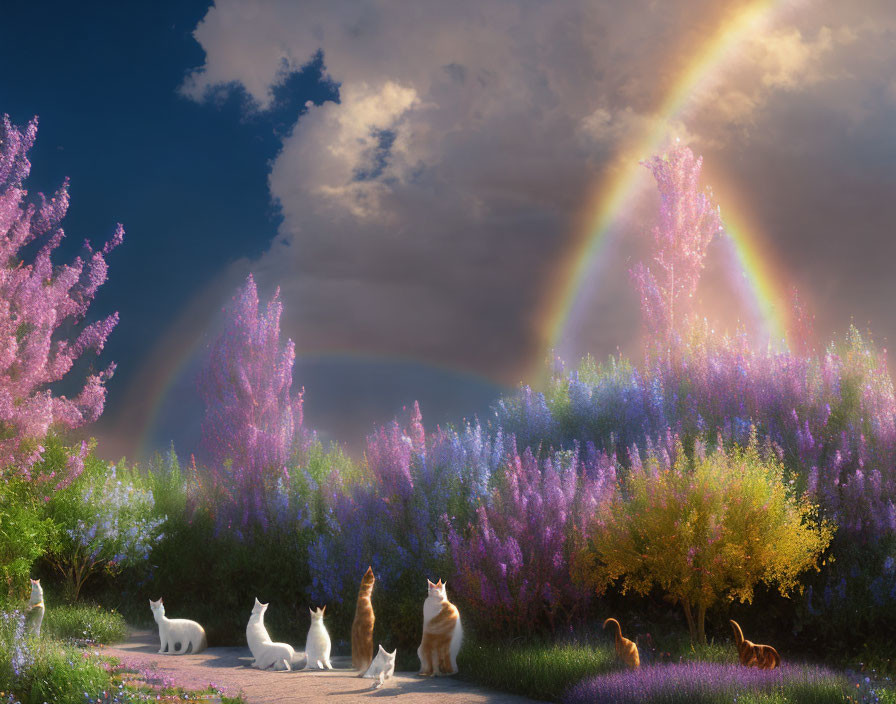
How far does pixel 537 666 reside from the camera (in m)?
7.96

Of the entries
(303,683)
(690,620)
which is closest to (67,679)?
(303,683)

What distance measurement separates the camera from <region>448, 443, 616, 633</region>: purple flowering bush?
9.35m

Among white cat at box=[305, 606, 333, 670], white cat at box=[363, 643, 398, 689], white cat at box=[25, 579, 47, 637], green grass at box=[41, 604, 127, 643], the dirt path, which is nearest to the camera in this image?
the dirt path

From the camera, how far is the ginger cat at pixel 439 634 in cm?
831

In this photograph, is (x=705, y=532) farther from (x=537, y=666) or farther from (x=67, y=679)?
(x=67, y=679)

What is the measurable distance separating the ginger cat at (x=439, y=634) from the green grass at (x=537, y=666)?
26cm

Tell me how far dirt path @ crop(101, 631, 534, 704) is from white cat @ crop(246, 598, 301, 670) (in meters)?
0.16

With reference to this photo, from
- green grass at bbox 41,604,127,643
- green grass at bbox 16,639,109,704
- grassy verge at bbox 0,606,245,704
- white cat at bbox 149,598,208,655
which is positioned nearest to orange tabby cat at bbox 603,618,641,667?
grassy verge at bbox 0,606,245,704

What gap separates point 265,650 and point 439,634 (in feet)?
7.01

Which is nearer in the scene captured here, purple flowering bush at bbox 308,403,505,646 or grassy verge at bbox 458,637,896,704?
grassy verge at bbox 458,637,896,704

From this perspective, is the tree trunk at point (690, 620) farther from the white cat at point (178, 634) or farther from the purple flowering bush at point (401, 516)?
the white cat at point (178, 634)

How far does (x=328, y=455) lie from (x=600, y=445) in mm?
7110

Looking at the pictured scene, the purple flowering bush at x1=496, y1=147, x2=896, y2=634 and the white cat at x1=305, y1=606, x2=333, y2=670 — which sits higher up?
the purple flowering bush at x1=496, y1=147, x2=896, y2=634

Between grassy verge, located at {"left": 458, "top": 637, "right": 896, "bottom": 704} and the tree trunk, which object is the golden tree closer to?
the tree trunk
